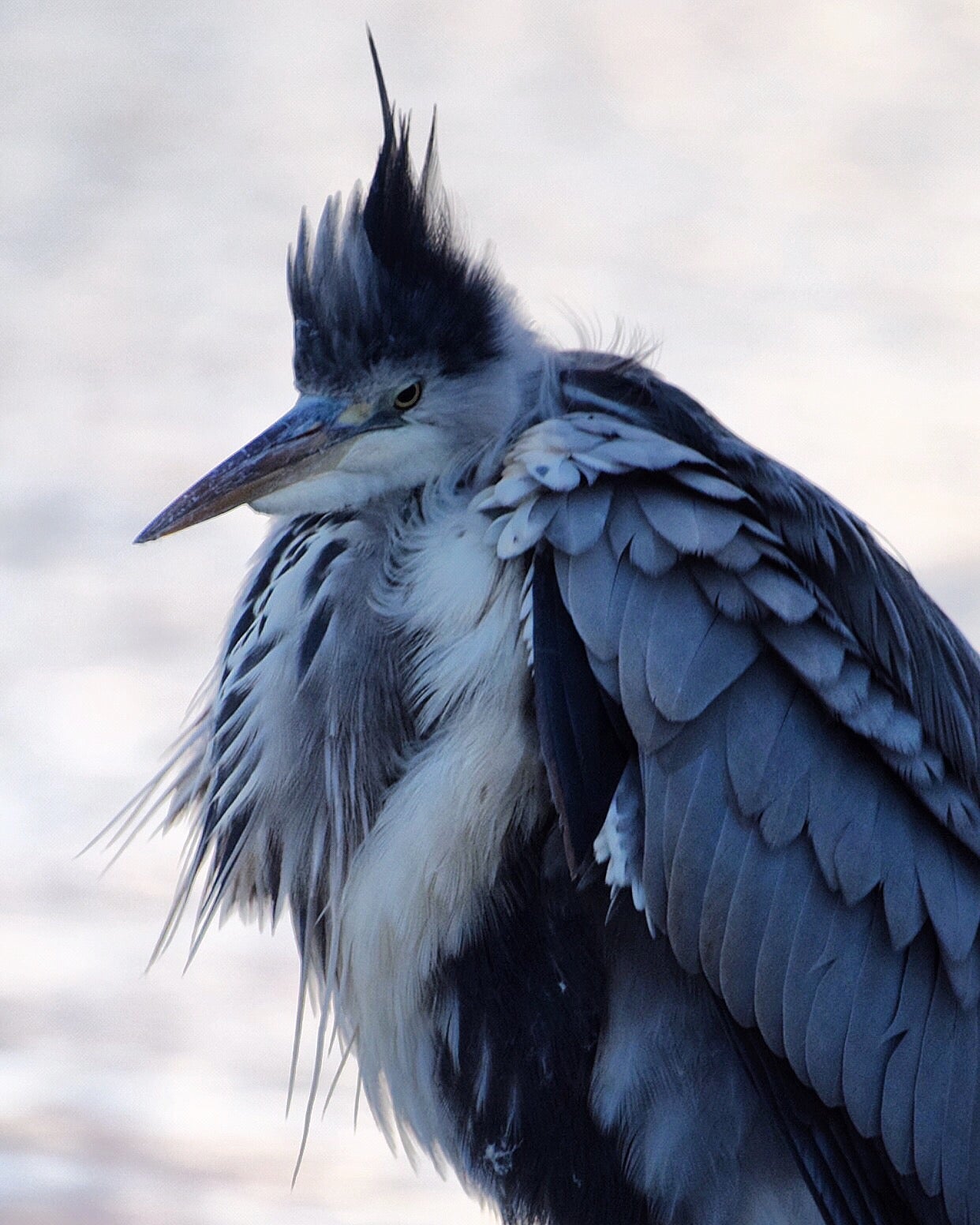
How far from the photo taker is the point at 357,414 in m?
2.90

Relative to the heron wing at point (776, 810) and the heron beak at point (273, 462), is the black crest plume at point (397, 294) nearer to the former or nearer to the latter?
the heron beak at point (273, 462)

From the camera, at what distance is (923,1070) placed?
8.13 feet

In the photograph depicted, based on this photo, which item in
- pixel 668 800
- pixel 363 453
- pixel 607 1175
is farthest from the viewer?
pixel 363 453

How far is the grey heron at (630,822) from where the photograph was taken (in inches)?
96.0

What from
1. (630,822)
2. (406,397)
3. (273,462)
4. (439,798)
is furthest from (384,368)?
(630,822)

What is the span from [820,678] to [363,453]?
0.87 metres

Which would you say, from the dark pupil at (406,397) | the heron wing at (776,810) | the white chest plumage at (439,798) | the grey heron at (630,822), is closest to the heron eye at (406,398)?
the dark pupil at (406,397)

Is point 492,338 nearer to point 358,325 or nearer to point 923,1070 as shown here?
point 358,325

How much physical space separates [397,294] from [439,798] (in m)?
0.91

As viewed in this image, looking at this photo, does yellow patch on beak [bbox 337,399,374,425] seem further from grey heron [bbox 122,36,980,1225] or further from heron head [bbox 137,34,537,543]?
grey heron [bbox 122,36,980,1225]

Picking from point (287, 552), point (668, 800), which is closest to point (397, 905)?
point (668, 800)

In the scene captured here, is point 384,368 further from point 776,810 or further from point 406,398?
point 776,810

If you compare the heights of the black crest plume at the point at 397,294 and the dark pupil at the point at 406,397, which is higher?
the black crest plume at the point at 397,294

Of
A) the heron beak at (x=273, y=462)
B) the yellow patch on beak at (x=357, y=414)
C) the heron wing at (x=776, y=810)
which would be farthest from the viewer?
the yellow patch on beak at (x=357, y=414)
